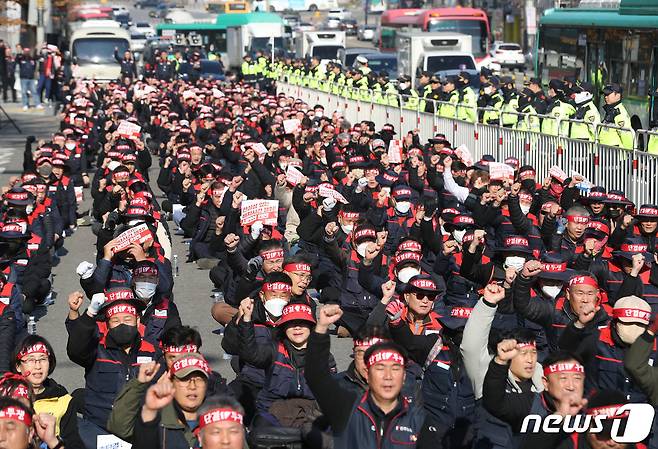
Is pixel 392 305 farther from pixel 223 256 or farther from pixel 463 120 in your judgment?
pixel 463 120

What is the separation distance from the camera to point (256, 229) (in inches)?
544

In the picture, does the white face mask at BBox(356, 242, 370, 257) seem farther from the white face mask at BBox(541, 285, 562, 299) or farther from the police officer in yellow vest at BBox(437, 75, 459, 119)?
the police officer in yellow vest at BBox(437, 75, 459, 119)

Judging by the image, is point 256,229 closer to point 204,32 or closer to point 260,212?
point 260,212

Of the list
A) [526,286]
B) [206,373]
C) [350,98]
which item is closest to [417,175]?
[526,286]

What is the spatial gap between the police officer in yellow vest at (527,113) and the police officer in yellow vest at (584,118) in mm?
721

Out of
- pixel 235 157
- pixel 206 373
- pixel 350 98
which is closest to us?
pixel 206 373

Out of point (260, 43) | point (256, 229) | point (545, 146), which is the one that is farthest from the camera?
point (260, 43)

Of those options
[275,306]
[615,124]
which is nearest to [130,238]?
[275,306]

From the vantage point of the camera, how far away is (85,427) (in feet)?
30.5

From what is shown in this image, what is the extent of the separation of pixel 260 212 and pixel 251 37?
52.2 m

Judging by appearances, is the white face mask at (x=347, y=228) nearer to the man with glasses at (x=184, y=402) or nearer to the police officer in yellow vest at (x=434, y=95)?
the man with glasses at (x=184, y=402)

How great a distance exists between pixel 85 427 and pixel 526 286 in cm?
333

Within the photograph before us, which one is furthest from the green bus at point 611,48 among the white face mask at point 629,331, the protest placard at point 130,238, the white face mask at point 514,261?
the white face mask at point 629,331

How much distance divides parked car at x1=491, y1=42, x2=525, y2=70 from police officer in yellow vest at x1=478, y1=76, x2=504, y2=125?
38.9m
